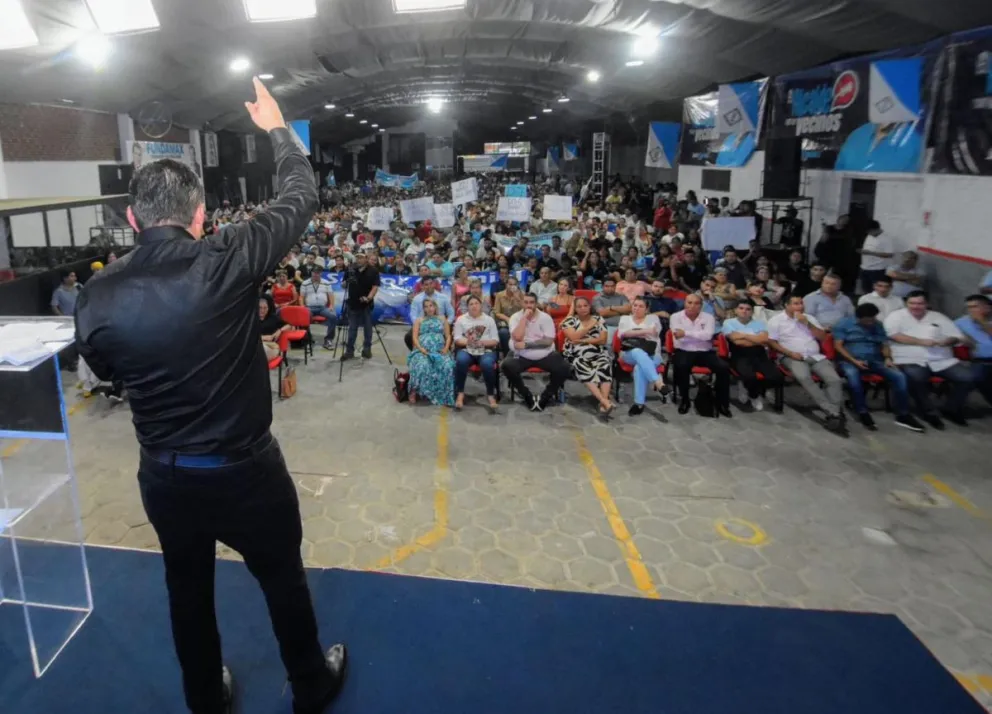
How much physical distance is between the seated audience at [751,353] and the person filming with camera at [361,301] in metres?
4.71

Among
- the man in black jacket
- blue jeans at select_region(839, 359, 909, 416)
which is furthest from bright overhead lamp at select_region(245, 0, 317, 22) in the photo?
blue jeans at select_region(839, 359, 909, 416)

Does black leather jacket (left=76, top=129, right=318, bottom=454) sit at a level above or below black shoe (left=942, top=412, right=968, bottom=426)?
above

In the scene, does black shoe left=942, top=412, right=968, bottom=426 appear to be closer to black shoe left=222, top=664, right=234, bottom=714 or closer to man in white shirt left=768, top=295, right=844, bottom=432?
man in white shirt left=768, top=295, right=844, bottom=432

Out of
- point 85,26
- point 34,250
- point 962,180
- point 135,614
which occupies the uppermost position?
point 85,26

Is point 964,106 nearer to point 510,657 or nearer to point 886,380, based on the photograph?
point 886,380

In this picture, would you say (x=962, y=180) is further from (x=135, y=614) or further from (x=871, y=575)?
(x=135, y=614)

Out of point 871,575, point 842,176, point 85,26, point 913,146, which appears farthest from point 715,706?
point 842,176

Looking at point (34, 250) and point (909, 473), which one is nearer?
point (909, 473)

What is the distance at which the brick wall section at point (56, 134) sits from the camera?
14.1 meters

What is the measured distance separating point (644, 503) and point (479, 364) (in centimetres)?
278

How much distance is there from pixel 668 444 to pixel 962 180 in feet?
19.6

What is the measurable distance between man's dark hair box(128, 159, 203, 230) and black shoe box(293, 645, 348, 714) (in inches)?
65.7

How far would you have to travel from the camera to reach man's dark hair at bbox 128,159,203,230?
6.39 ft

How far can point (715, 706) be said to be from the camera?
2.52 m
